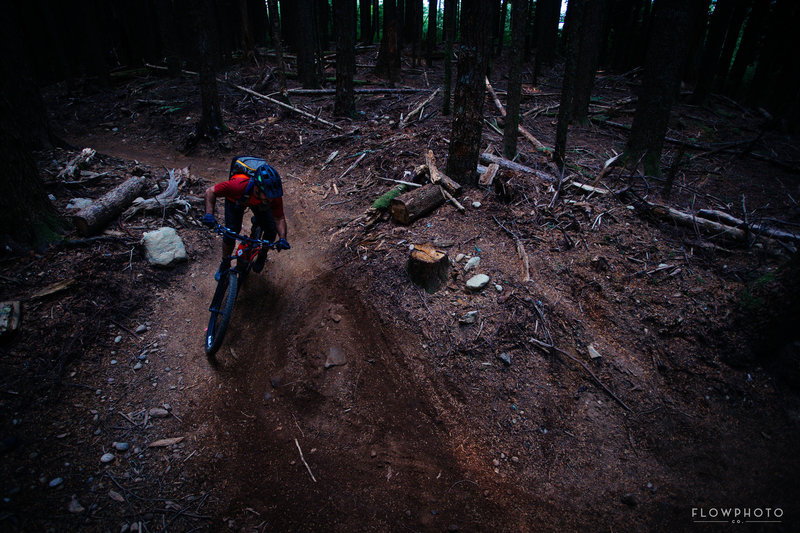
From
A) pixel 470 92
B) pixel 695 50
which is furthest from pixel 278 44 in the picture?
pixel 695 50

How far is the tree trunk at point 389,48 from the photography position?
16.4 metres

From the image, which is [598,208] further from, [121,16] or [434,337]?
[121,16]

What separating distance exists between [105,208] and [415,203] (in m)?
5.40

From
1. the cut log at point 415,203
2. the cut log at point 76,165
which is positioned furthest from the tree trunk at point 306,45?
the cut log at point 415,203

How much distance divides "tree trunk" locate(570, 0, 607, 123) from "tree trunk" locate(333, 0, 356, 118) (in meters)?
6.87

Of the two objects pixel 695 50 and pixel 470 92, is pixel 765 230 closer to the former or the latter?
pixel 470 92

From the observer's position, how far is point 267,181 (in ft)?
15.1

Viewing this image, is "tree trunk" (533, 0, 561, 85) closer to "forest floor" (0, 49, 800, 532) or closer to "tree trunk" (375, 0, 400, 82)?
"tree trunk" (375, 0, 400, 82)

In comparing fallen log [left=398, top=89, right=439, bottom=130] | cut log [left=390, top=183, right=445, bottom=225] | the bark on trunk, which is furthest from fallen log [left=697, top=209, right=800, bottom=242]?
the bark on trunk

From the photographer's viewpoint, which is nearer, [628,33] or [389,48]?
[389,48]

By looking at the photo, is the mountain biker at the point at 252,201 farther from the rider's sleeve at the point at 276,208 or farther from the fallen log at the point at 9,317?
A: the fallen log at the point at 9,317

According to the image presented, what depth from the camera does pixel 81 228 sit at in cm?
566

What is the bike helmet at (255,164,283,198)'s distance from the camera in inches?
181

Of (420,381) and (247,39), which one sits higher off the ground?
(247,39)
